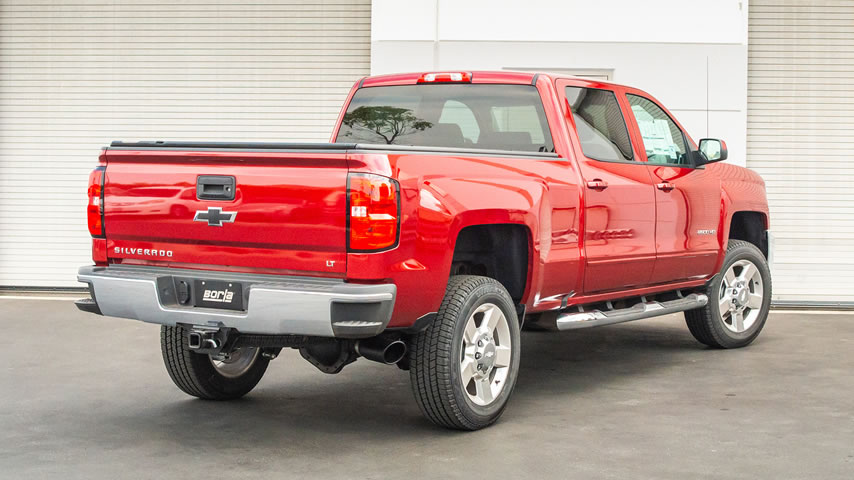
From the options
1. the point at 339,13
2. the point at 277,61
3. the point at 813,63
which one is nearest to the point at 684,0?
the point at 813,63

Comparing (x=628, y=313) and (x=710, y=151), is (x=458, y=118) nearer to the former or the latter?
(x=628, y=313)

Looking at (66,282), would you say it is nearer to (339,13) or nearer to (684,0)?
(339,13)

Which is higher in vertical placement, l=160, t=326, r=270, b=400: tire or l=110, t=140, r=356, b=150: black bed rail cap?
l=110, t=140, r=356, b=150: black bed rail cap

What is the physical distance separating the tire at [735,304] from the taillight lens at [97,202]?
474 cm

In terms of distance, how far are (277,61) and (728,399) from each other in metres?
8.02

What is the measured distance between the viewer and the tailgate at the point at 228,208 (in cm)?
508

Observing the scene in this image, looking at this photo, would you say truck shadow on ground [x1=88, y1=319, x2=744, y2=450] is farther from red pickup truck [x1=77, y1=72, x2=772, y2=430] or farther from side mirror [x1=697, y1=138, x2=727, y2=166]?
side mirror [x1=697, y1=138, x2=727, y2=166]

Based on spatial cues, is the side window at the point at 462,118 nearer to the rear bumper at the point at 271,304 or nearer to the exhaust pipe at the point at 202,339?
the rear bumper at the point at 271,304

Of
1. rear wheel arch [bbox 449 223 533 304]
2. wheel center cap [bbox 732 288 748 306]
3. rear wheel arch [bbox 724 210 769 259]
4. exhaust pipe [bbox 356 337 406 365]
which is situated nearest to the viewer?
exhaust pipe [bbox 356 337 406 365]

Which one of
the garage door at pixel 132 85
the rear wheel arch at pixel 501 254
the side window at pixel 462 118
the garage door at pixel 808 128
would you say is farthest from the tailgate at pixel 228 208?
the garage door at pixel 808 128

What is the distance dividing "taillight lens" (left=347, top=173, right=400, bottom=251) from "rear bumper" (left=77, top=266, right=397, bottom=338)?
21cm

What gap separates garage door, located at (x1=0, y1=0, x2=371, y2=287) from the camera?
13.1 metres

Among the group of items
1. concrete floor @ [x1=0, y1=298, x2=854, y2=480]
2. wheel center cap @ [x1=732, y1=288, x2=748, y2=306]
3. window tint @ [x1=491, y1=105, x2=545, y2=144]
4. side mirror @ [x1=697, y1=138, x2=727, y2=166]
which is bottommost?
concrete floor @ [x1=0, y1=298, x2=854, y2=480]

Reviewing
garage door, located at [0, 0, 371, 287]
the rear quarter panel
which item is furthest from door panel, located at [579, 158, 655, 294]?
garage door, located at [0, 0, 371, 287]
